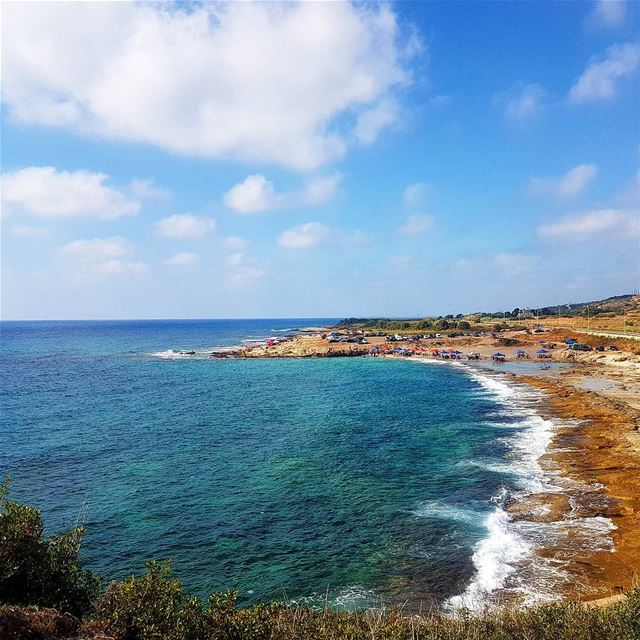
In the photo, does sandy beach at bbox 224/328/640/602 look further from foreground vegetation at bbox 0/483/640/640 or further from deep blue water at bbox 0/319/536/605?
foreground vegetation at bbox 0/483/640/640

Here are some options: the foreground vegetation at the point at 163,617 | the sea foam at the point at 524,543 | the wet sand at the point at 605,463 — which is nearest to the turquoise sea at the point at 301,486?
the sea foam at the point at 524,543

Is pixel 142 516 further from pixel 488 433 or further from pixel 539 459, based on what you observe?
pixel 488 433

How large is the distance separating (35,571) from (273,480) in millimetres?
18939

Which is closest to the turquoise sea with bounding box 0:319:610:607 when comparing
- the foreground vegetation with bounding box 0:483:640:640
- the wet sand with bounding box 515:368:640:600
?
the wet sand with bounding box 515:368:640:600

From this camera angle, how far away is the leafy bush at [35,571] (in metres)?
12.2

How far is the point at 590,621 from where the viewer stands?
11.5 metres

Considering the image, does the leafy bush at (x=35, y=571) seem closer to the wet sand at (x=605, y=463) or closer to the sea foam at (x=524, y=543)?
the sea foam at (x=524, y=543)

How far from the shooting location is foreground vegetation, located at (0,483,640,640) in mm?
10633

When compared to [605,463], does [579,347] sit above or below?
above

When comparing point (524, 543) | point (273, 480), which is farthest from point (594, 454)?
point (273, 480)

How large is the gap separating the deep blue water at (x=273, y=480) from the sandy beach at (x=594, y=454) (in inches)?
148

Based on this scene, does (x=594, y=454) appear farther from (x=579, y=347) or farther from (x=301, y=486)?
(x=579, y=347)

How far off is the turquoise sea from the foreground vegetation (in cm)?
608

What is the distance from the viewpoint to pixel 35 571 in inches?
494
